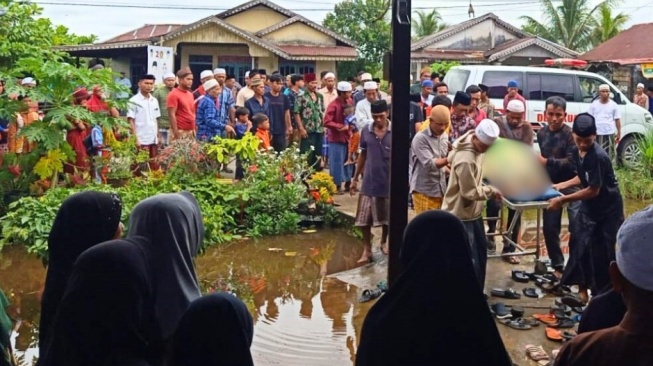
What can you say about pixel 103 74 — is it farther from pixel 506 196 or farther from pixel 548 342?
pixel 548 342

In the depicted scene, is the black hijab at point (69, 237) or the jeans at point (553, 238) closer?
the black hijab at point (69, 237)

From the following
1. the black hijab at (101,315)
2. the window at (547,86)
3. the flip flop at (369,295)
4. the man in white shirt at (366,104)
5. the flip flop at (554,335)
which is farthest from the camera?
the window at (547,86)

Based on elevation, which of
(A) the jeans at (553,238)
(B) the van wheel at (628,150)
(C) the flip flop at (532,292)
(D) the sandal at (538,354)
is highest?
(B) the van wheel at (628,150)

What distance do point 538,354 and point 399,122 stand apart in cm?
215

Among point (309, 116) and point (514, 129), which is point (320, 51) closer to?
point (309, 116)

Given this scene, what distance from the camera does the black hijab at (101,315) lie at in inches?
106

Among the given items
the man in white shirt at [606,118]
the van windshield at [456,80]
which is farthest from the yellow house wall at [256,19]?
the man in white shirt at [606,118]

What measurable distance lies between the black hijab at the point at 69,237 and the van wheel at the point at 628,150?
11929 millimetres

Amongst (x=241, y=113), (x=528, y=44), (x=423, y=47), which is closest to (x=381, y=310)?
(x=241, y=113)

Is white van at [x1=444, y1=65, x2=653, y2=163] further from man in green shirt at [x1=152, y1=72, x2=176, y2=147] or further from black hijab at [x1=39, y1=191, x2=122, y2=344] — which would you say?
black hijab at [x1=39, y1=191, x2=122, y2=344]

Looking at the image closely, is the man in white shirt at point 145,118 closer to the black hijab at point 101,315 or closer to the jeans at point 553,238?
the jeans at point 553,238

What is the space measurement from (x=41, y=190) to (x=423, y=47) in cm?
2588

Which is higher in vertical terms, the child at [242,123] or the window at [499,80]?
the window at [499,80]

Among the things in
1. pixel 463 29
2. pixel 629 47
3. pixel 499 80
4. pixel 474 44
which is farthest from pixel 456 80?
pixel 474 44
